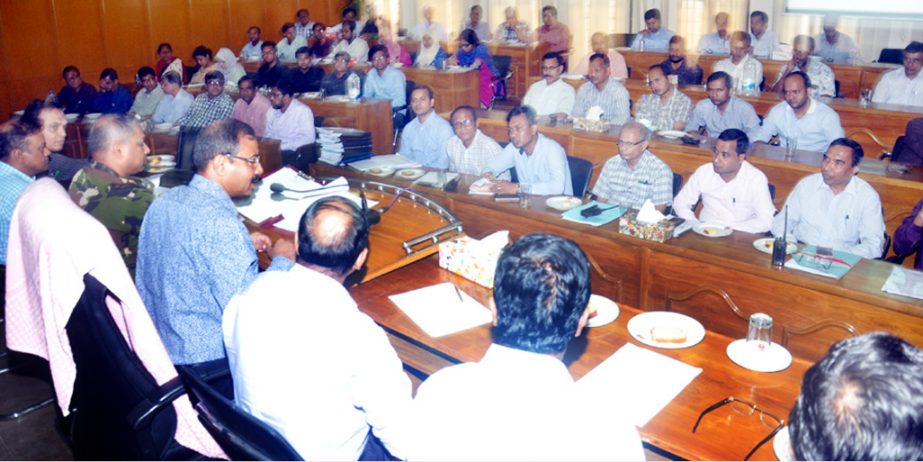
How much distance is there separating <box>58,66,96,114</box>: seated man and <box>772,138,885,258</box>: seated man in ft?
26.6

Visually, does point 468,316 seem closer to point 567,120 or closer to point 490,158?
point 490,158

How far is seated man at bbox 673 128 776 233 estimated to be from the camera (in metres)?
4.34

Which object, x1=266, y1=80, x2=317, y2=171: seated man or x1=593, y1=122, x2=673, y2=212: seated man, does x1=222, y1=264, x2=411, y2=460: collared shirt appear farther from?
x1=266, y1=80, x2=317, y2=171: seated man

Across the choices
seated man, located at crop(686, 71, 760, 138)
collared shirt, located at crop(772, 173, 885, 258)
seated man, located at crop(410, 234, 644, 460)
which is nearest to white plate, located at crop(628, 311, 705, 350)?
seated man, located at crop(410, 234, 644, 460)

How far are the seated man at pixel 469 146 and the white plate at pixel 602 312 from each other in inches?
100

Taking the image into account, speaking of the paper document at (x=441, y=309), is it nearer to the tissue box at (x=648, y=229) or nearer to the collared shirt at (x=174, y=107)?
the tissue box at (x=648, y=229)

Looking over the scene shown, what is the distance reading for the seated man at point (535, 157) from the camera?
4.80 meters

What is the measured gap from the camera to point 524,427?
1.47 metres

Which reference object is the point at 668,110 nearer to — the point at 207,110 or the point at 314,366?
the point at 207,110

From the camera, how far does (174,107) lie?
7977mm

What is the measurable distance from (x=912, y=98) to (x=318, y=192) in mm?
6047

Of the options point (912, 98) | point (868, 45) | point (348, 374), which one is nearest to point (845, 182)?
point (348, 374)

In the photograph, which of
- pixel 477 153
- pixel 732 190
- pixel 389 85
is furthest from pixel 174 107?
pixel 732 190

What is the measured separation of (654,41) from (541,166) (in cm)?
595
